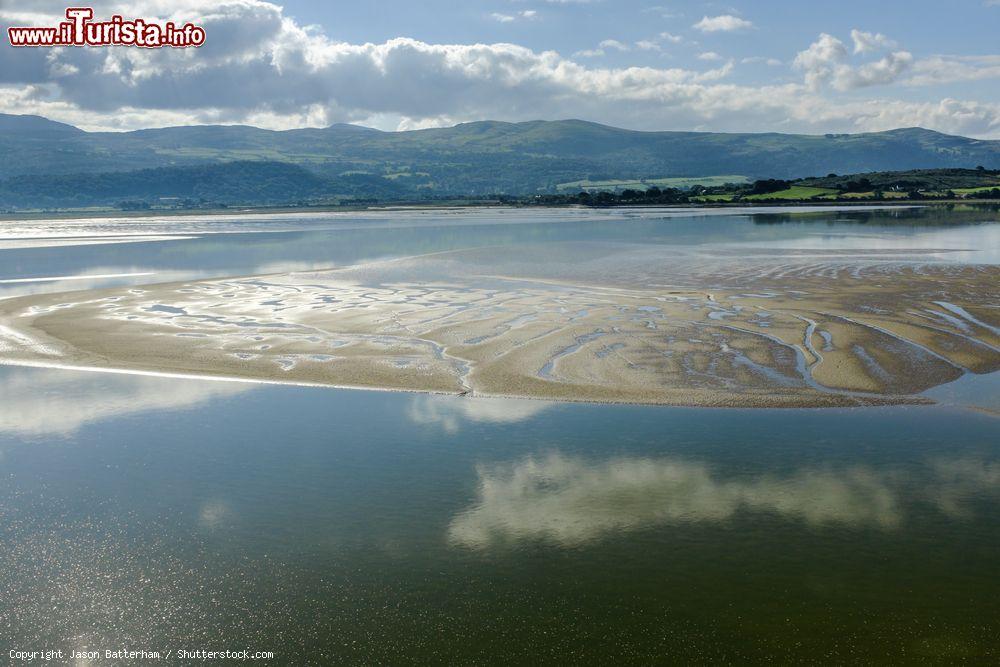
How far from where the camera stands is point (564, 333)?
2642 cm

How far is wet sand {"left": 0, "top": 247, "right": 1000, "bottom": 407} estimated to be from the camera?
21094mm

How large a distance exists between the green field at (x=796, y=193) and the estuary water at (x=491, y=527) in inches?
6234

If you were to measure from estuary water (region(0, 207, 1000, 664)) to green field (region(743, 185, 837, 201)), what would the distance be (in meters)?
158

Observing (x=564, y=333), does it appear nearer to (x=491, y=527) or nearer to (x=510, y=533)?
(x=491, y=527)

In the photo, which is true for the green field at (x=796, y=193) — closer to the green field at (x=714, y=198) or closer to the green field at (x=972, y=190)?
the green field at (x=714, y=198)

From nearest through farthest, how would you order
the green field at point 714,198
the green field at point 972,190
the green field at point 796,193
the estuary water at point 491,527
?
1. the estuary water at point 491,527
2. the green field at point 972,190
3. the green field at point 796,193
4. the green field at point 714,198

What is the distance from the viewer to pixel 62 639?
9.67 meters

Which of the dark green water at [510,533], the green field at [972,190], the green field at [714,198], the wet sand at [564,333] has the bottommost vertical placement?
the dark green water at [510,533]

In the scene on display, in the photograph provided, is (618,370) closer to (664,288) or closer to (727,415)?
(727,415)

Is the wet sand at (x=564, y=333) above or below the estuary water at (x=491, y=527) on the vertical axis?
above

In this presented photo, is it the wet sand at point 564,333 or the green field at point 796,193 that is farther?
the green field at point 796,193

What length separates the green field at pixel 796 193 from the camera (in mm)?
168625

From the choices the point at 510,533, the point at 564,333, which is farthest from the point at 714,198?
the point at 510,533

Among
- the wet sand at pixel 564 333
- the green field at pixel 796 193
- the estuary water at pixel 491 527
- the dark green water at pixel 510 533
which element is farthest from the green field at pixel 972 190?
the dark green water at pixel 510 533
